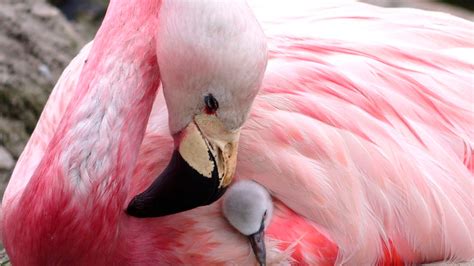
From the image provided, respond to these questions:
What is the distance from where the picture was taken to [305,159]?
3.28 meters

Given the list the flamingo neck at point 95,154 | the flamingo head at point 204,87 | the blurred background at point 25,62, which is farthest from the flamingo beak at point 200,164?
the blurred background at point 25,62

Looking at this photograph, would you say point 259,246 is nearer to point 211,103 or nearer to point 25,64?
point 211,103

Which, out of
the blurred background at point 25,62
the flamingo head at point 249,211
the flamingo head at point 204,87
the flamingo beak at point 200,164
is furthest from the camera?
the blurred background at point 25,62

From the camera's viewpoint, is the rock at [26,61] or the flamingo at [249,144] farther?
the rock at [26,61]

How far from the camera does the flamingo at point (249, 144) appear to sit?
2928mm

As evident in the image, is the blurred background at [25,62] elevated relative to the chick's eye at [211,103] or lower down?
lower down

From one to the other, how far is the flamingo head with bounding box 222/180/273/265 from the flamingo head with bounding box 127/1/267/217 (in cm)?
17

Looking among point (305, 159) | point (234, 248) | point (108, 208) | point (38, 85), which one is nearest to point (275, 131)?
point (305, 159)

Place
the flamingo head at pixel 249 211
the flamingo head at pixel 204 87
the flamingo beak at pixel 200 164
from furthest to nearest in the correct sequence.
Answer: the flamingo head at pixel 249 211
the flamingo beak at pixel 200 164
the flamingo head at pixel 204 87

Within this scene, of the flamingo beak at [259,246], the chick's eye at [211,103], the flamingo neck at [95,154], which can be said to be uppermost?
the chick's eye at [211,103]

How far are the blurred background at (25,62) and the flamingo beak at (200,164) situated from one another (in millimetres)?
1806

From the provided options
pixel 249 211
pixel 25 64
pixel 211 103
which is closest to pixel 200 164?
pixel 211 103

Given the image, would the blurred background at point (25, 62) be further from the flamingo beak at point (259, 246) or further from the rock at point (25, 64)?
the flamingo beak at point (259, 246)

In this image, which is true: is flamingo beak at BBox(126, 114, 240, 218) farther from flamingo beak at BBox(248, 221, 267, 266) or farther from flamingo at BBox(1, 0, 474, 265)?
flamingo beak at BBox(248, 221, 267, 266)
